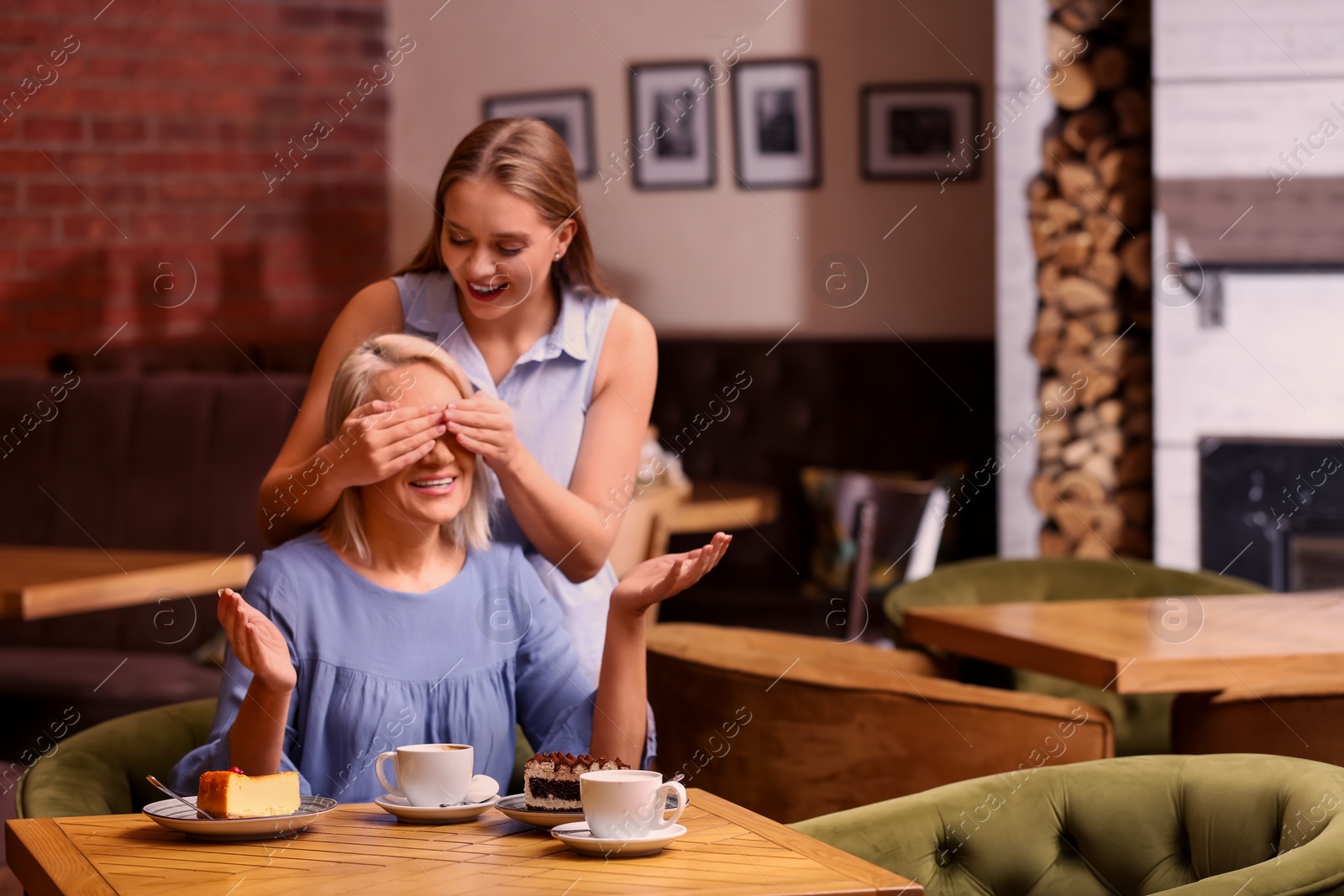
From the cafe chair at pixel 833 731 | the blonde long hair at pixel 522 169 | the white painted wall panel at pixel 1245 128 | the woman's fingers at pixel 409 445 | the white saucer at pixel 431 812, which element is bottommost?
the cafe chair at pixel 833 731

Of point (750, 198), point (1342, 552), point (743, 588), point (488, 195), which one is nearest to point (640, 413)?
point (488, 195)

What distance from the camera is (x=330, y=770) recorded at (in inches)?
72.9

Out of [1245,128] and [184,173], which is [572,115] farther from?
[1245,128]

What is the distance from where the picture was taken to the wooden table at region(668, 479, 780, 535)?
4078 millimetres

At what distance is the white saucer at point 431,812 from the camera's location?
60.8 inches

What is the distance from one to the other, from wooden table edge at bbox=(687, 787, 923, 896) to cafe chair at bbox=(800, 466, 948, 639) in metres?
2.71

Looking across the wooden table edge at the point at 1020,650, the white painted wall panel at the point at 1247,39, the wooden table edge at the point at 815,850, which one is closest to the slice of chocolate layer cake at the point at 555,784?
the wooden table edge at the point at 815,850

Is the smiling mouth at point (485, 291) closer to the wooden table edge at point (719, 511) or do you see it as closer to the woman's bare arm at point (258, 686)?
the woman's bare arm at point (258, 686)

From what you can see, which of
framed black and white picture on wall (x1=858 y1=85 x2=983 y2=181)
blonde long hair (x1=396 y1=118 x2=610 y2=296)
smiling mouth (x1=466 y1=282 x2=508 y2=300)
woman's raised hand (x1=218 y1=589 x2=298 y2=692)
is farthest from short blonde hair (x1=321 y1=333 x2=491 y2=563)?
framed black and white picture on wall (x1=858 y1=85 x2=983 y2=181)

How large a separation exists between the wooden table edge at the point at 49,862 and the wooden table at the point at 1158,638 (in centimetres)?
162

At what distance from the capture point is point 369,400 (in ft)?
6.30

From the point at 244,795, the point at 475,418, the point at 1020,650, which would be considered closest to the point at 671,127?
the point at 1020,650

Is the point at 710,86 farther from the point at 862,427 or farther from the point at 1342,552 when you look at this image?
the point at 1342,552

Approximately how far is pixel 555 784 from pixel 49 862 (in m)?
0.49
